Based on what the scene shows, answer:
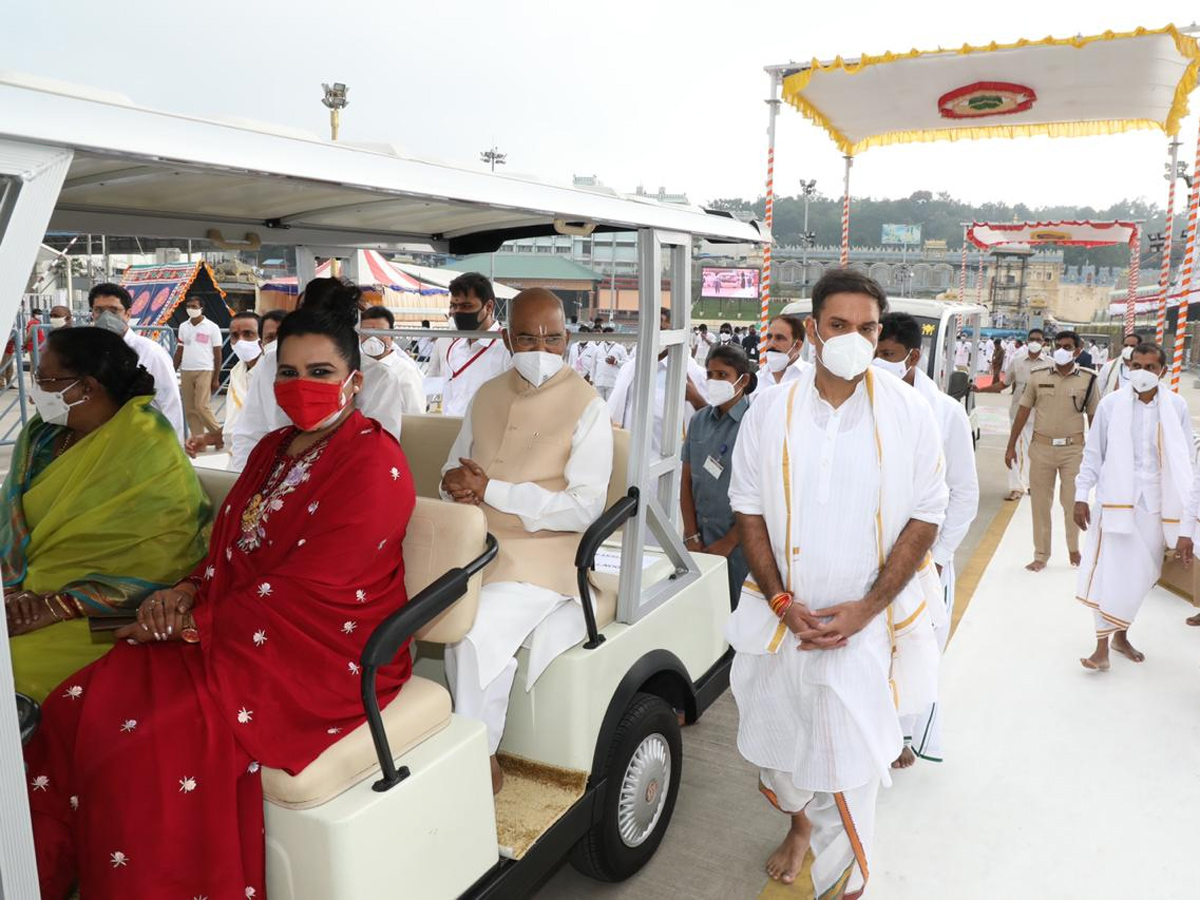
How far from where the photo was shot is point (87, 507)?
8.68ft

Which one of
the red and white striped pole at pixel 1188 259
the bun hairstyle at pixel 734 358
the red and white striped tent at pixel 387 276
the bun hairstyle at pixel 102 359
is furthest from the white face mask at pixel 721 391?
the red and white striped tent at pixel 387 276

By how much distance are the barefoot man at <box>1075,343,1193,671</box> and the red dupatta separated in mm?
Result: 4253

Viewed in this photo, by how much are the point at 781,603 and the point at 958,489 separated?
48.1 inches

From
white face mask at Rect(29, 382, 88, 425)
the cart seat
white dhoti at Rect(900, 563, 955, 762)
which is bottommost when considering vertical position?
white dhoti at Rect(900, 563, 955, 762)

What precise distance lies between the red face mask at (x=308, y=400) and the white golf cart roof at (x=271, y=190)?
52 cm

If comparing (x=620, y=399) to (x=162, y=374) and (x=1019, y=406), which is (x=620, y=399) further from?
(x=1019, y=406)

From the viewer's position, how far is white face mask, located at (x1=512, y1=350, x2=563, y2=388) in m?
3.27

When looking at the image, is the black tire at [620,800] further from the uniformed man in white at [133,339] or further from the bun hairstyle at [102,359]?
the uniformed man in white at [133,339]

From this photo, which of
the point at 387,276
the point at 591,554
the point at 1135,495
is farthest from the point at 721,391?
the point at 387,276

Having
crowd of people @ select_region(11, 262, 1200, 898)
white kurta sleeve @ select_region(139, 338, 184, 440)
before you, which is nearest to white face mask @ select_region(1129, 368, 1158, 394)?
crowd of people @ select_region(11, 262, 1200, 898)

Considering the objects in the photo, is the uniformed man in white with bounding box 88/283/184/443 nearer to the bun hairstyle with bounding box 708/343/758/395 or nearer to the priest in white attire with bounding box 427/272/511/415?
the priest in white attire with bounding box 427/272/511/415

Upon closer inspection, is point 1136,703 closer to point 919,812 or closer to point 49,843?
point 919,812

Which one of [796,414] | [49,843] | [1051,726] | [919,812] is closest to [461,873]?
→ [49,843]

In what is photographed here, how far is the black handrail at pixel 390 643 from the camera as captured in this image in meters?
2.10
